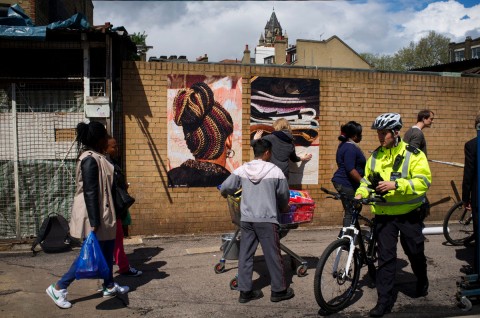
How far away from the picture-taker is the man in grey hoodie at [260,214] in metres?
4.89

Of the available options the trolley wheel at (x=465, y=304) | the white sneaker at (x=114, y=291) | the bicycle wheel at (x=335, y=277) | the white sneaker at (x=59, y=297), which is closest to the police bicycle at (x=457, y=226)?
the trolley wheel at (x=465, y=304)

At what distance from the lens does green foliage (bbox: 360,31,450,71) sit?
5269cm

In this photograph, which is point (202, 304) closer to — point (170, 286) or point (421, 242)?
point (170, 286)

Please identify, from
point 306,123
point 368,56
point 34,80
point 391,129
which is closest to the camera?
point 391,129

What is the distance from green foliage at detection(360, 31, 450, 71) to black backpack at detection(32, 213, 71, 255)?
49.4 metres

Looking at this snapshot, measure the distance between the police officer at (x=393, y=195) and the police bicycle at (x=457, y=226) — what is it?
9.37ft

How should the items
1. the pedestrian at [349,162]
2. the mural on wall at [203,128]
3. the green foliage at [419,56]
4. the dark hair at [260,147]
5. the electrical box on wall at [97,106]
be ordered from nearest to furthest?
the dark hair at [260,147] → the pedestrian at [349,162] → the electrical box on wall at [97,106] → the mural on wall at [203,128] → the green foliage at [419,56]

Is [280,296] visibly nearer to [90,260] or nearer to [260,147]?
[260,147]

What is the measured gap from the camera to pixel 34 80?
24.3ft

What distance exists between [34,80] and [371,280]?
598cm

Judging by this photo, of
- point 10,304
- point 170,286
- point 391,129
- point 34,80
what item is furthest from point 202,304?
point 34,80

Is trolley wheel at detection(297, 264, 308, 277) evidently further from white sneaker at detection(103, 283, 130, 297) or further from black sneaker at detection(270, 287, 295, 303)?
white sneaker at detection(103, 283, 130, 297)

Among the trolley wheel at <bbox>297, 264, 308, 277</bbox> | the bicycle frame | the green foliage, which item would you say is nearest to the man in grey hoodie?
the bicycle frame

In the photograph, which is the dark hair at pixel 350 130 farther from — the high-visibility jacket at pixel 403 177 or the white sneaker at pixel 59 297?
the white sneaker at pixel 59 297
